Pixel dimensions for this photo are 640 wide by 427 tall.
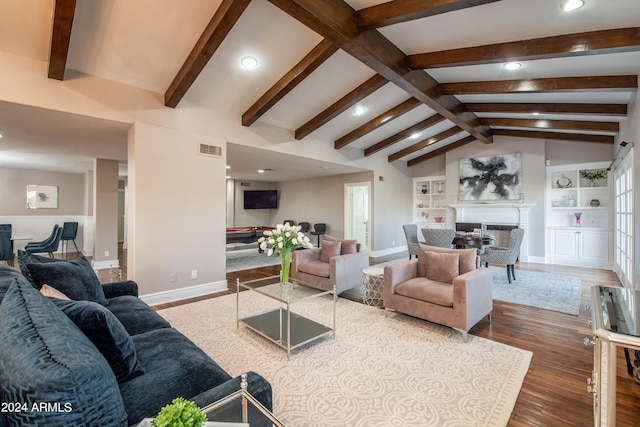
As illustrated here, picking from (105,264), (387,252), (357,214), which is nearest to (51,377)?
(105,264)

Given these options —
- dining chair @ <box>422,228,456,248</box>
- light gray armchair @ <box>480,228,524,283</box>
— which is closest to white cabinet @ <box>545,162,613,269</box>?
light gray armchair @ <box>480,228,524,283</box>

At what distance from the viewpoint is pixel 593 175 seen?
6.51 metres

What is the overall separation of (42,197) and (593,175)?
1398cm

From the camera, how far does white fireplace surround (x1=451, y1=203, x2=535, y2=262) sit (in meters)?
7.20

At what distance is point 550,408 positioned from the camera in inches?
78.7

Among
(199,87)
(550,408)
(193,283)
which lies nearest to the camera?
(550,408)

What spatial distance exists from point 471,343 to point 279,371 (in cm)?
192

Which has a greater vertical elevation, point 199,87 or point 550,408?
point 199,87

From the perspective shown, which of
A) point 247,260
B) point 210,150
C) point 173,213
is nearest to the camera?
point 173,213

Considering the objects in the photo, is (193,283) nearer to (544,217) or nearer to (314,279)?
(314,279)

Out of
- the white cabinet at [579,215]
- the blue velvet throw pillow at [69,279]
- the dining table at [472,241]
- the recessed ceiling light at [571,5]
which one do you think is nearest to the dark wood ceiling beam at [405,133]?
the dining table at [472,241]

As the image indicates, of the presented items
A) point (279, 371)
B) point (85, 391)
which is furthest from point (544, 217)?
point (85, 391)

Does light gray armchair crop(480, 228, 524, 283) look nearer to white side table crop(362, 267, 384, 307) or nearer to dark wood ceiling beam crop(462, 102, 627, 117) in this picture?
dark wood ceiling beam crop(462, 102, 627, 117)

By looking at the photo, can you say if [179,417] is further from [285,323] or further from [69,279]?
[285,323]
